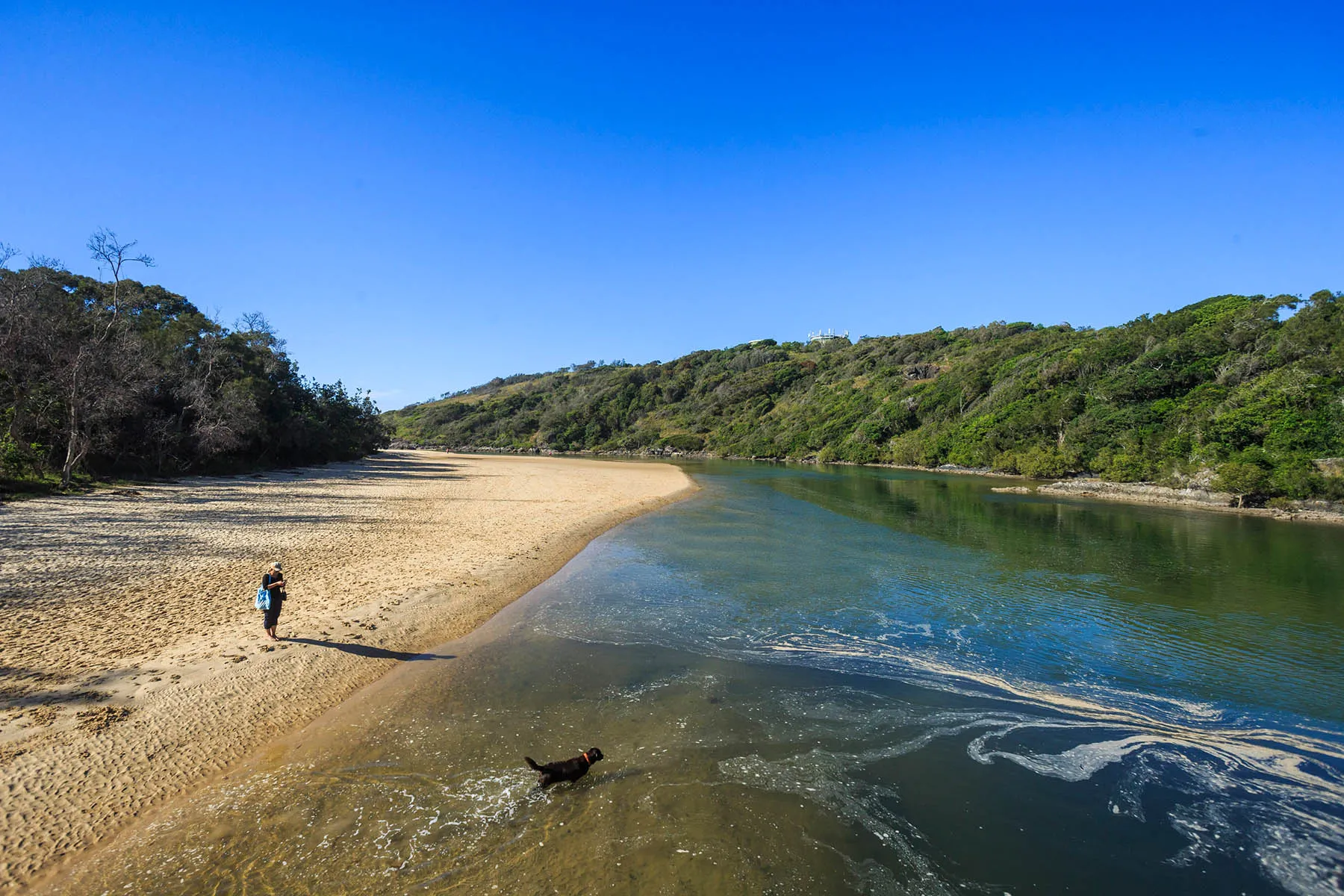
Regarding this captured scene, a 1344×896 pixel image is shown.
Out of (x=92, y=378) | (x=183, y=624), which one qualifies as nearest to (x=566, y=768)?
(x=183, y=624)

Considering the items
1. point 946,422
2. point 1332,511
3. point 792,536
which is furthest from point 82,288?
point 946,422

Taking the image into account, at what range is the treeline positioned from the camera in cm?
2334

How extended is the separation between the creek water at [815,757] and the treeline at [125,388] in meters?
23.7

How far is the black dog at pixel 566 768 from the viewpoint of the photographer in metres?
6.73

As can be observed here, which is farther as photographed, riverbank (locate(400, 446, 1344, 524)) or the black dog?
riverbank (locate(400, 446, 1344, 524))

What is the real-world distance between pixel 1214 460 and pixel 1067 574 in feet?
117

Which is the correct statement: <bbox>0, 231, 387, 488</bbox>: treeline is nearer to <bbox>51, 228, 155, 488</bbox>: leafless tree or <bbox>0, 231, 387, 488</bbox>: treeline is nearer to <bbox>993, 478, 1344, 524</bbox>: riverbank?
<bbox>51, 228, 155, 488</bbox>: leafless tree

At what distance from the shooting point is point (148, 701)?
779cm

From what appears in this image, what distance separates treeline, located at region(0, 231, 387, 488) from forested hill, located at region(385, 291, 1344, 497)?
194 ft

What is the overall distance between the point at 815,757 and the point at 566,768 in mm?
3493

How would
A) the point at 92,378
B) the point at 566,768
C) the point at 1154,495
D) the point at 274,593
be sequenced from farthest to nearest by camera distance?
the point at 1154,495 < the point at 92,378 < the point at 274,593 < the point at 566,768

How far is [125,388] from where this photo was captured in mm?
26297

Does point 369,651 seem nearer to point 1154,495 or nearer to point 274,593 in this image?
point 274,593

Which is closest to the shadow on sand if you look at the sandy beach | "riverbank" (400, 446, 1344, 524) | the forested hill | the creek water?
the sandy beach
